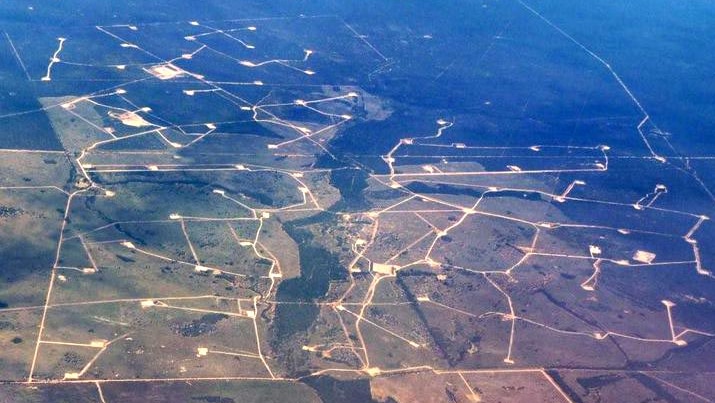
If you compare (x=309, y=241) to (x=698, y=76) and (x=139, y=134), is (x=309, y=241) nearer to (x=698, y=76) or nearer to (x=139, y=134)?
(x=139, y=134)

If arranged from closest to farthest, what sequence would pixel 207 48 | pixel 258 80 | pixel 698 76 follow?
pixel 258 80, pixel 207 48, pixel 698 76

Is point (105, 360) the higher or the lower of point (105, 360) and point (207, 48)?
the lower

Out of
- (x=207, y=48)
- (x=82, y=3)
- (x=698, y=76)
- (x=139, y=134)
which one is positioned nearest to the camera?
(x=139, y=134)

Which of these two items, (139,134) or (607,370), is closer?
(607,370)

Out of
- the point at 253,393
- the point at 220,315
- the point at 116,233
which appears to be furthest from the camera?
the point at 116,233

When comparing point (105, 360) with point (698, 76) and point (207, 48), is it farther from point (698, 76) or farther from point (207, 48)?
point (698, 76)

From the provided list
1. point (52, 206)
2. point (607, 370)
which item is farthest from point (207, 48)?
point (607, 370)

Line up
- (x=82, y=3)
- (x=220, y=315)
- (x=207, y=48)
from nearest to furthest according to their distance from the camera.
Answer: (x=220, y=315) < (x=207, y=48) < (x=82, y=3)

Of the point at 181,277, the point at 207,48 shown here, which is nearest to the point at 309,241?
the point at 181,277

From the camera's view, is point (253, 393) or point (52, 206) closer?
point (253, 393)
